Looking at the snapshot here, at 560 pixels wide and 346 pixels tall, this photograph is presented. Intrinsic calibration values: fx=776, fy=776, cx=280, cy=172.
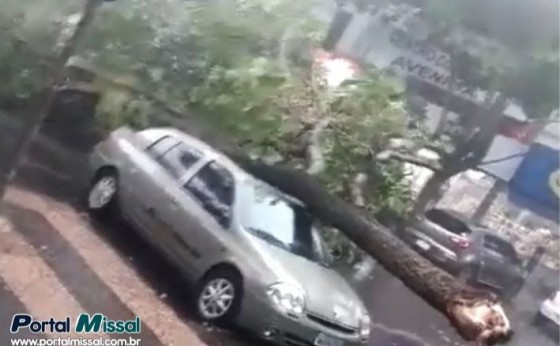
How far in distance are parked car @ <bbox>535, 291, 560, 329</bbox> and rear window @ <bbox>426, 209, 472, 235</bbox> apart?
0.24 metres

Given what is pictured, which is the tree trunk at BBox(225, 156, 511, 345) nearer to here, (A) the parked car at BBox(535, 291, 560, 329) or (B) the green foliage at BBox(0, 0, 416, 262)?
(B) the green foliage at BBox(0, 0, 416, 262)

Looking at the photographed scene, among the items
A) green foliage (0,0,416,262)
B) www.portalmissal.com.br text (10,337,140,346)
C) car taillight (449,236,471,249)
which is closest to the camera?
www.portalmissal.com.br text (10,337,140,346)

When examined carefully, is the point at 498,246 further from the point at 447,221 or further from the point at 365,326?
the point at 365,326

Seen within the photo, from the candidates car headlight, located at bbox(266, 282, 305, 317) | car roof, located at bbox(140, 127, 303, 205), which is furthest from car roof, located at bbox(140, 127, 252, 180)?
car headlight, located at bbox(266, 282, 305, 317)

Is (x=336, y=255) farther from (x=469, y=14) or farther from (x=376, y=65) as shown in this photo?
(x=469, y=14)

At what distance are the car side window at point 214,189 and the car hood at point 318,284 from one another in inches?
3.7

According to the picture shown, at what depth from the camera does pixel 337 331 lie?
1.47 meters

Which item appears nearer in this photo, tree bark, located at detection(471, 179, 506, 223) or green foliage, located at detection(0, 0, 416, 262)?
green foliage, located at detection(0, 0, 416, 262)

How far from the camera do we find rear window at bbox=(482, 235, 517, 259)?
64.5 inches

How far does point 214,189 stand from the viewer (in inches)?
60.0

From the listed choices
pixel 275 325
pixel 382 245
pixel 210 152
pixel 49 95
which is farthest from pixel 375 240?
pixel 49 95

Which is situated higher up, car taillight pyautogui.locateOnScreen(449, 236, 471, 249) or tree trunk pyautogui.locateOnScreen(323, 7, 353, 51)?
tree trunk pyautogui.locateOnScreen(323, 7, 353, 51)

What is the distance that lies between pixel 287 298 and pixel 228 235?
0.54ft

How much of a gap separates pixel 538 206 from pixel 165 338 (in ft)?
2.79
